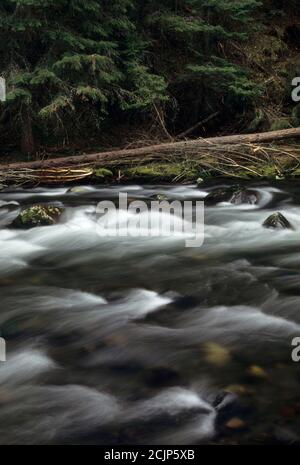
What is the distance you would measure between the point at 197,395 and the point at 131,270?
2381 millimetres

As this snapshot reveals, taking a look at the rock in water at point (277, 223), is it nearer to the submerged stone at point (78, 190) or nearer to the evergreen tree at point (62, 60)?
the submerged stone at point (78, 190)

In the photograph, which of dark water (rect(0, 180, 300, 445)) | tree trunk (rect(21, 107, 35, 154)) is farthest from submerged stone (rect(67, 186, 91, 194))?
dark water (rect(0, 180, 300, 445))

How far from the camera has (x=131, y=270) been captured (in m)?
4.92

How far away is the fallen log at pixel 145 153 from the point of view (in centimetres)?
916

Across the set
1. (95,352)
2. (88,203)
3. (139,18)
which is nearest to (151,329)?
(95,352)

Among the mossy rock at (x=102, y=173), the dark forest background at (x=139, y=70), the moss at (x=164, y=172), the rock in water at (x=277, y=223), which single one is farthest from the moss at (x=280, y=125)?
the rock in water at (x=277, y=223)

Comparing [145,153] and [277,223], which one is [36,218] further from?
[145,153]

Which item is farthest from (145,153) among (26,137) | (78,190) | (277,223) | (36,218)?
(277,223)

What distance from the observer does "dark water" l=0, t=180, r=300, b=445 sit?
2408 millimetres

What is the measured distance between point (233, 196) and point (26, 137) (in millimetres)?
4791

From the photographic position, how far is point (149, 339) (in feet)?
10.8

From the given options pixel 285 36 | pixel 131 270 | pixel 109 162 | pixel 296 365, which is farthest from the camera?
pixel 285 36
